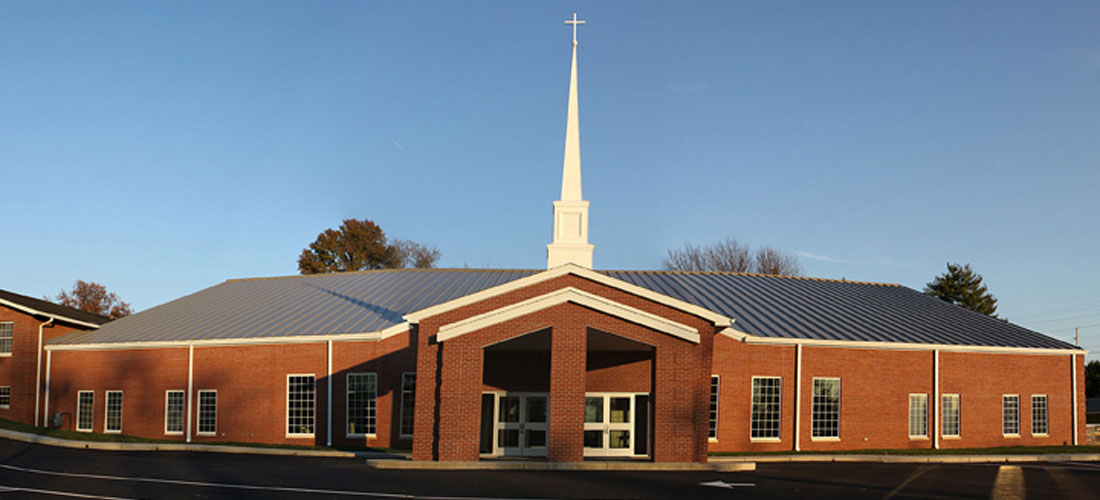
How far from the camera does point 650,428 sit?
24.2 metres

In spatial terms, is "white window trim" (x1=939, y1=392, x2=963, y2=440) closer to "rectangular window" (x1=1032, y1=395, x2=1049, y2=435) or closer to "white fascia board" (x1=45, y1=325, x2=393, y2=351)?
"rectangular window" (x1=1032, y1=395, x2=1049, y2=435)

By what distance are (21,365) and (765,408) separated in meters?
28.7

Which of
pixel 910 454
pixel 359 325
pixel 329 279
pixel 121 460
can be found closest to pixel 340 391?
pixel 359 325

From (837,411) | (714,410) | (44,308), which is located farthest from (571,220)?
(44,308)

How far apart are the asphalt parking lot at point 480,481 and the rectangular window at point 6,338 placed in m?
12.7

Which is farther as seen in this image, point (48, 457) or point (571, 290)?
point (48, 457)

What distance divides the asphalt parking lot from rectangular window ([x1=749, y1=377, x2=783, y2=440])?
5.07m

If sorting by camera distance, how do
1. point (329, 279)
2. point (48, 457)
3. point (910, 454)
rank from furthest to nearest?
1. point (329, 279)
2. point (910, 454)
3. point (48, 457)

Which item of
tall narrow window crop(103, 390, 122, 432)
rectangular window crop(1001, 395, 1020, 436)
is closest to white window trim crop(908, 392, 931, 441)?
rectangular window crop(1001, 395, 1020, 436)

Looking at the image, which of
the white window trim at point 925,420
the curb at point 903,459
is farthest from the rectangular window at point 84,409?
the white window trim at point 925,420

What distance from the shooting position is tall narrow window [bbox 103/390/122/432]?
34.1m

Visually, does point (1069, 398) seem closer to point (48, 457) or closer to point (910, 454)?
point (910, 454)

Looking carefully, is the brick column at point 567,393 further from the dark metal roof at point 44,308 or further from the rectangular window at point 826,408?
the dark metal roof at point 44,308

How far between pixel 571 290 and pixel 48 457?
15551 millimetres
